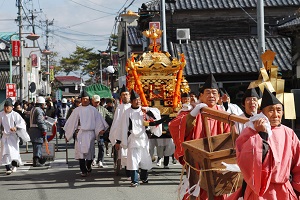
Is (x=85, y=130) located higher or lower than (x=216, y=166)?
higher

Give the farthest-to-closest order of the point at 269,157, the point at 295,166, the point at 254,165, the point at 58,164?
1. the point at 58,164
2. the point at 295,166
3. the point at 269,157
4. the point at 254,165

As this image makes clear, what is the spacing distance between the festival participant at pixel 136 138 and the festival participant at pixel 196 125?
4.37 meters

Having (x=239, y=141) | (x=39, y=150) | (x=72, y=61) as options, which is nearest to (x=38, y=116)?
(x=39, y=150)

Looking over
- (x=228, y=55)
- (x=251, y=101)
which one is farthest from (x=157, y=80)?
(x=228, y=55)

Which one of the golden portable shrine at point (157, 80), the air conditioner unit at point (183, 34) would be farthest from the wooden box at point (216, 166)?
the air conditioner unit at point (183, 34)

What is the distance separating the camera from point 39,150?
53.9ft

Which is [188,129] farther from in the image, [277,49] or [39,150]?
[277,49]

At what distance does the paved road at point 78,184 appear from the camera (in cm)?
1102

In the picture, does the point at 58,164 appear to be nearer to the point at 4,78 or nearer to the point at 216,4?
the point at 216,4

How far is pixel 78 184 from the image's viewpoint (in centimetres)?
1261

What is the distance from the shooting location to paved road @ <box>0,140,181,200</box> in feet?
36.2

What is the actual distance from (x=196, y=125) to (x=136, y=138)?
4869mm

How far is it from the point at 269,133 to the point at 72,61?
7805 cm

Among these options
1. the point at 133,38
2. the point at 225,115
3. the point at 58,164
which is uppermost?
the point at 133,38
